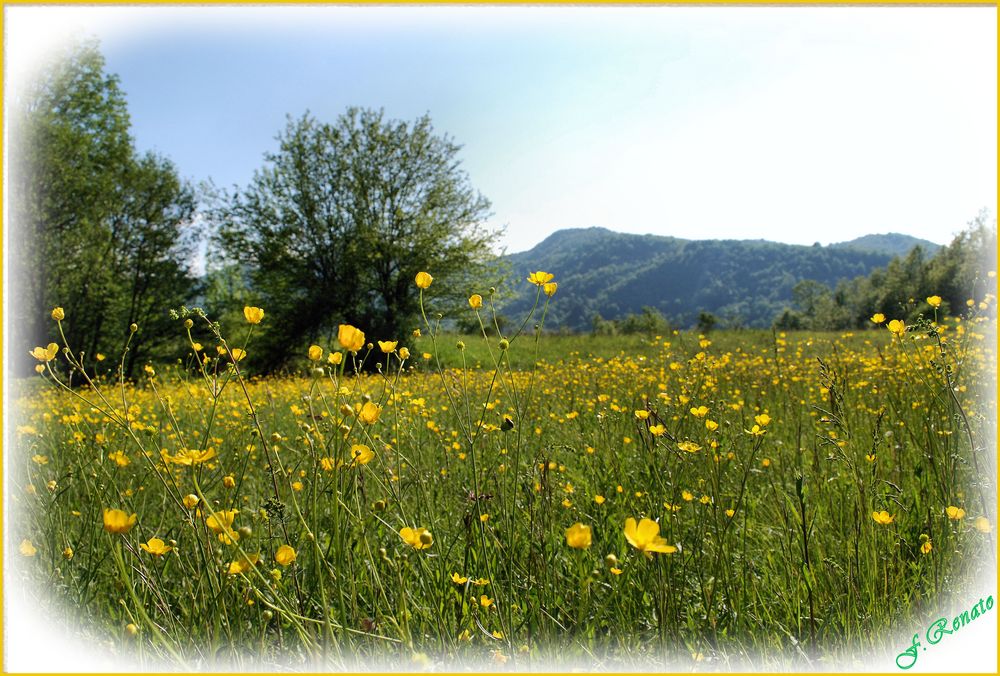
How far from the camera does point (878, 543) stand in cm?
174

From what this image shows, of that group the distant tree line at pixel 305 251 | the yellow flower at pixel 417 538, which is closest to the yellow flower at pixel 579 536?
the yellow flower at pixel 417 538

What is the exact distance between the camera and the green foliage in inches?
423

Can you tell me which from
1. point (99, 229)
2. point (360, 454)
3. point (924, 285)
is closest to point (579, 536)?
point (360, 454)

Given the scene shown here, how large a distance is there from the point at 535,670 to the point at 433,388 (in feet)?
16.4

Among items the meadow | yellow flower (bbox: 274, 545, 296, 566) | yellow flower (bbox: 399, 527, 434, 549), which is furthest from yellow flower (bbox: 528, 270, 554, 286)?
yellow flower (bbox: 274, 545, 296, 566)

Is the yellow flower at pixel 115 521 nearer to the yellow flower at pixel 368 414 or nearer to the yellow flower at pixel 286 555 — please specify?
the yellow flower at pixel 286 555

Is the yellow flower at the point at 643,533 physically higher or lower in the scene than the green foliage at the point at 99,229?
lower

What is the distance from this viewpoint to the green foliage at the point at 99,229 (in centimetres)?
1073

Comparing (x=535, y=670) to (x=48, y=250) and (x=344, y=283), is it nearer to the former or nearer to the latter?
(x=48, y=250)
